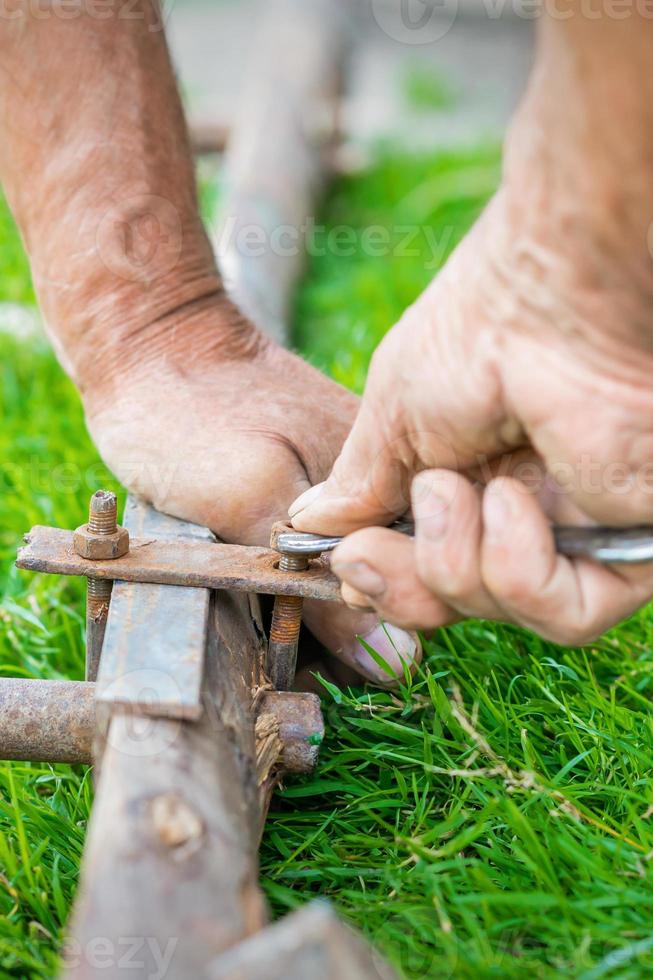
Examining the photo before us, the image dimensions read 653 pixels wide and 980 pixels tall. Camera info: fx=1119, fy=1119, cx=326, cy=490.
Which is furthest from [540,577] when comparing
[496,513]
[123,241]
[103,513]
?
[123,241]

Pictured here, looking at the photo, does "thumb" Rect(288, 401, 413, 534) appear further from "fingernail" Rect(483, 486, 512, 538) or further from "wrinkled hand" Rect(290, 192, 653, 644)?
"fingernail" Rect(483, 486, 512, 538)

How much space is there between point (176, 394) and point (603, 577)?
815mm

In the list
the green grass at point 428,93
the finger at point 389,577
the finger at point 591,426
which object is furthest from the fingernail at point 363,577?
the green grass at point 428,93

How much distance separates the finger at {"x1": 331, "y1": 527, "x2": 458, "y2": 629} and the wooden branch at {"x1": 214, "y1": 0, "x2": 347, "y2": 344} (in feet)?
3.78

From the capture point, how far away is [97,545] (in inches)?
56.8

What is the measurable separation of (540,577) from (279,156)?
2817 millimetres

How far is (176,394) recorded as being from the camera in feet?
5.83

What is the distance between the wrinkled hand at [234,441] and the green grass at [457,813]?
0.38 ft

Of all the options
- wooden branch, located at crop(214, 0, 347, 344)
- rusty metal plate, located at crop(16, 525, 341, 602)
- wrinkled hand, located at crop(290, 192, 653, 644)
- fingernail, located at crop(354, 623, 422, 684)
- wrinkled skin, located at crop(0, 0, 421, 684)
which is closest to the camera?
wrinkled hand, located at crop(290, 192, 653, 644)

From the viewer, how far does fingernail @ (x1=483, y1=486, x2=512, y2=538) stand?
120cm

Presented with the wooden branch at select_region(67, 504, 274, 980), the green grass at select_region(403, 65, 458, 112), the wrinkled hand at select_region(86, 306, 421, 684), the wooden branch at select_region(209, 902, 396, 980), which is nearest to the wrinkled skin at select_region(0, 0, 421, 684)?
the wrinkled hand at select_region(86, 306, 421, 684)

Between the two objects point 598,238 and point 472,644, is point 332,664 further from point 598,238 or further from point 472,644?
point 598,238

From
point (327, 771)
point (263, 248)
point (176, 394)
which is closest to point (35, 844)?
point (327, 771)

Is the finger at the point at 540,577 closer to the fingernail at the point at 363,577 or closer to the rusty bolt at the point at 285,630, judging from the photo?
the fingernail at the point at 363,577
